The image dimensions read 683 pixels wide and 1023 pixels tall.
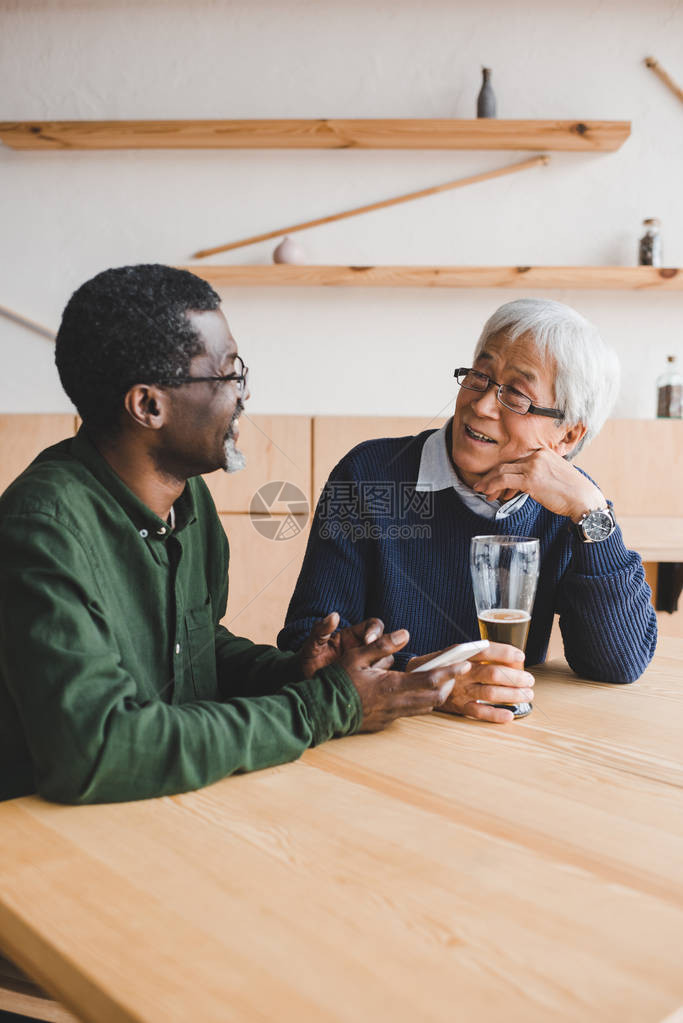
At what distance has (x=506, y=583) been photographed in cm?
106

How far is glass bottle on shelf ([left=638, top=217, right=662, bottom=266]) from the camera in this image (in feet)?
10.6

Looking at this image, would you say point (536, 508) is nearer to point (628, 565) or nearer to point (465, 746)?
point (628, 565)

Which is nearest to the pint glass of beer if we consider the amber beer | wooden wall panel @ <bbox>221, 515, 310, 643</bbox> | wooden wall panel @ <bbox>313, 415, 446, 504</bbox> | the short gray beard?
the amber beer

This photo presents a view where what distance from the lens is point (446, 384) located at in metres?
3.48

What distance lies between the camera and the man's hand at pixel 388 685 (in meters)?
0.96

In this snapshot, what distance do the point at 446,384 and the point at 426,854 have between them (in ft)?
9.62

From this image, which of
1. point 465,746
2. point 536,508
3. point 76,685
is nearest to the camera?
point 76,685

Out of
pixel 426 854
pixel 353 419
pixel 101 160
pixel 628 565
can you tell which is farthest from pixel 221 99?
pixel 426 854

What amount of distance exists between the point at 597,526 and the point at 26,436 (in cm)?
252

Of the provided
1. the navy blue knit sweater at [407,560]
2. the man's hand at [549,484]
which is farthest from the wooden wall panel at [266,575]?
the man's hand at [549,484]

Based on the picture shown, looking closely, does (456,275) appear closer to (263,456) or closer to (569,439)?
(263,456)

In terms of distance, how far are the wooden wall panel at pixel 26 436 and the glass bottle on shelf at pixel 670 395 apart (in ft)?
7.49

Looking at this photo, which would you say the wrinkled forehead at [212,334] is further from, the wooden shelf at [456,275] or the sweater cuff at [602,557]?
the wooden shelf at [456,275]

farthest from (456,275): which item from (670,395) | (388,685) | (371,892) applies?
(371,892)
